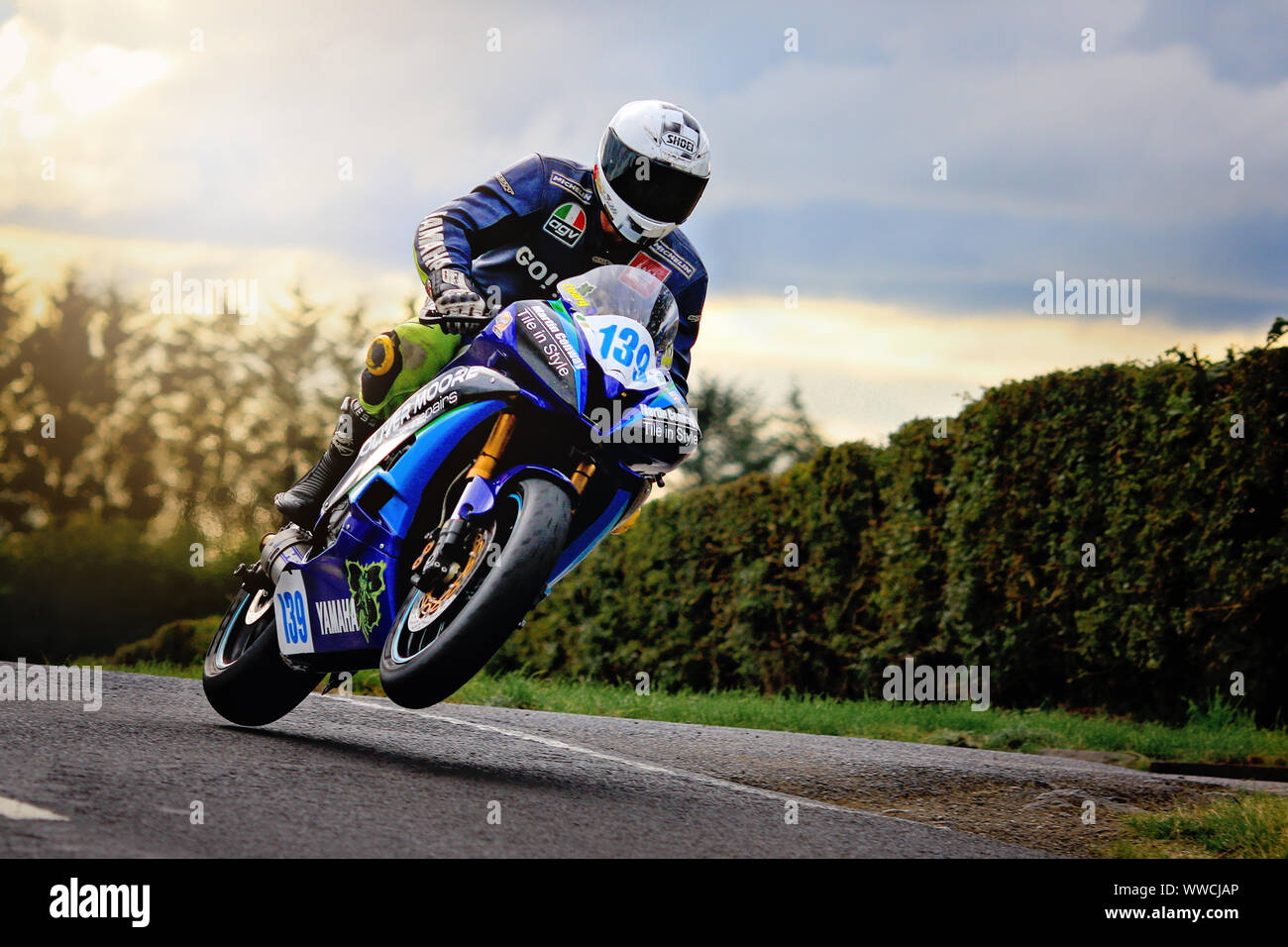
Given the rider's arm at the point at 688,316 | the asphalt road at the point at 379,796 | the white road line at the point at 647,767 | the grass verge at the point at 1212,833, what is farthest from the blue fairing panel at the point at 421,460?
the grass verge at the point at 1212,833

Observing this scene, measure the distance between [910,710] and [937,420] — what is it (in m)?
3.07

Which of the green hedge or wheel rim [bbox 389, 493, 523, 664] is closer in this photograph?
wheel rim [bbox 389, 493, 523, 664]

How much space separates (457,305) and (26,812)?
2189mm

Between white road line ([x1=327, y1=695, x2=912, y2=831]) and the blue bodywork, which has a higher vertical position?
the blue bodywork

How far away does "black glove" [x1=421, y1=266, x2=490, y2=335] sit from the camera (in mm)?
4641

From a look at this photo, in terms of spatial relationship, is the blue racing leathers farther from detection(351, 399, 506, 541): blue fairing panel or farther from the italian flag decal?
detection(351, 399, 506, 541): blue fairing panel

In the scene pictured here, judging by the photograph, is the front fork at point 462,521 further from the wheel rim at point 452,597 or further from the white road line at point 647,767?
the white road line at point 647,767

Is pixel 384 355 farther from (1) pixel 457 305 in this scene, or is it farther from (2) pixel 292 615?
(2) pixel 292 615

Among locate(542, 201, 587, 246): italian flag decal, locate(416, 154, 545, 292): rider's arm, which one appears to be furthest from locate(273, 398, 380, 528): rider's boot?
locate(542, 201, 587, 246): italian flag decal

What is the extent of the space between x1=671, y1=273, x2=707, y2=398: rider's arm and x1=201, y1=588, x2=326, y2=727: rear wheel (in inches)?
80.5

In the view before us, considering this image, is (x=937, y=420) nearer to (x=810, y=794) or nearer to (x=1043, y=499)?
(x=1043, y=499)

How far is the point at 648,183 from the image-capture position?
4.88 m

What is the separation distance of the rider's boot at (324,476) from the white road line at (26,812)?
213 cm
